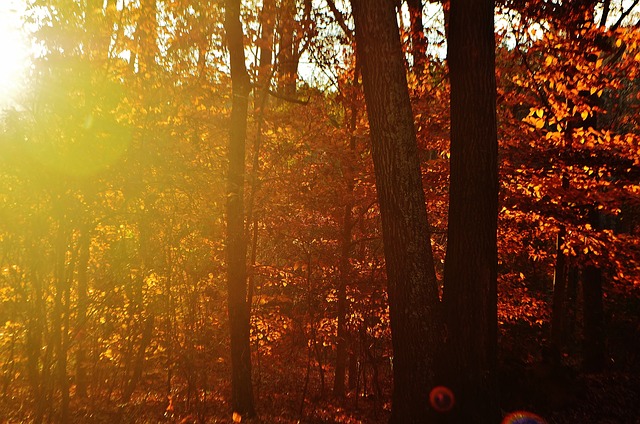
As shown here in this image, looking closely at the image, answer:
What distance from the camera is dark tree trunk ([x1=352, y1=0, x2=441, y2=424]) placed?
4.80m

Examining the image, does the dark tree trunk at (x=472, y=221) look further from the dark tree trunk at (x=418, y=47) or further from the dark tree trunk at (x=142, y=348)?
the dark tree trunk at (x=142, y=348)

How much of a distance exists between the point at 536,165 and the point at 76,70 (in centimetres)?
878

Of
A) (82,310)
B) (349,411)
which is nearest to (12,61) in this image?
(82,310)

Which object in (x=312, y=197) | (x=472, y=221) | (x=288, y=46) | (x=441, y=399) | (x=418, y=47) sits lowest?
(x=441, y=399)

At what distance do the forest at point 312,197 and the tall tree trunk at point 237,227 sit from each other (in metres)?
0.05

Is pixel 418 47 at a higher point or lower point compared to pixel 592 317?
higher

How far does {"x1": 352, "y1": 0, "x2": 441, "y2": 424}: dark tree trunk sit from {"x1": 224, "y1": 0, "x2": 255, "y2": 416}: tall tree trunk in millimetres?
5400

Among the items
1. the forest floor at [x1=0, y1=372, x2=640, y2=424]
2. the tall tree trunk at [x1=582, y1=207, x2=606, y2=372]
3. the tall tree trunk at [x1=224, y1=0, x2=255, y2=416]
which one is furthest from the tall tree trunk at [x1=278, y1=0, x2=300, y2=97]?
the tall tree trunk at [x1=582, y1=207, x2=606, y2=372]

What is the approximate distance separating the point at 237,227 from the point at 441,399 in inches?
242

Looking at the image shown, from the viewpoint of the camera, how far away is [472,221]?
4969 mm

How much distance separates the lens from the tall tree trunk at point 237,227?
9.90 m

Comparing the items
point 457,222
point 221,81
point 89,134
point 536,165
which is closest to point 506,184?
point 536,165

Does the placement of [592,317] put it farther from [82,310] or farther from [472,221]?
[82,310]

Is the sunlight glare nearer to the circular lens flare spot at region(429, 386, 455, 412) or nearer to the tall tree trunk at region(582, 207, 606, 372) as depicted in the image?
the circular lens flare spot at region(429, 386, 455, 412)
